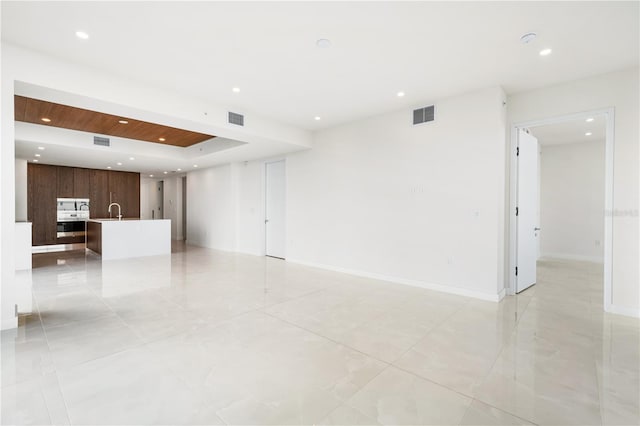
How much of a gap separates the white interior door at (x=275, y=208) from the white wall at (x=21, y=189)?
692cm

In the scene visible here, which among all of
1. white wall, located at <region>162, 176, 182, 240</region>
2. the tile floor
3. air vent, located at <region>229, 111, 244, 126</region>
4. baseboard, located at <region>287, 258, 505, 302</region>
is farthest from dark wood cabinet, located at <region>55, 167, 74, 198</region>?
baseboard, located at <region>287, 258, 505, 302</region>

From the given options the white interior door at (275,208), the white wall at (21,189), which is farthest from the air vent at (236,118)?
the white wall at (21,189)

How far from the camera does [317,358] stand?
2.53 m

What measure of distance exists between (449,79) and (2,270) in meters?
5.73

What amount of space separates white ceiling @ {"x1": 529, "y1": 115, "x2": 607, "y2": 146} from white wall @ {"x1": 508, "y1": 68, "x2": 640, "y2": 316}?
1.87 metres

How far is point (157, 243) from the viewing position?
8.10 m

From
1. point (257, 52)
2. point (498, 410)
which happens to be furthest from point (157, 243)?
point (498, 410)

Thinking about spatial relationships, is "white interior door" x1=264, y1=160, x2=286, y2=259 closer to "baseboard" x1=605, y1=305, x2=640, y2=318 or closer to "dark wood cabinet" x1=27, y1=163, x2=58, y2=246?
"baseboard" x1=605, y1=305, x2=640, y2=318

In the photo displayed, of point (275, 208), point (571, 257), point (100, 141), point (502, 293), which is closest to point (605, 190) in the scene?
point (502, 293)

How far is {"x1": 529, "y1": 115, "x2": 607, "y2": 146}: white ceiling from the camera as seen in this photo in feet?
19.1

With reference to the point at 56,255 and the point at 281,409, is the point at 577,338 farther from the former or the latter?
the point at 56,255

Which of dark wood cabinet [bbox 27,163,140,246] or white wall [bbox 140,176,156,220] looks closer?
dark wood cabinet [bbox 27,163,140,246]

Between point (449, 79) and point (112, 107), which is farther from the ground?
point (449, 79)

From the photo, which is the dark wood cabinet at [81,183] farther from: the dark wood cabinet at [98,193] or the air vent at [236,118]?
the air vent at [236,118]
